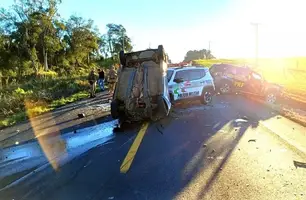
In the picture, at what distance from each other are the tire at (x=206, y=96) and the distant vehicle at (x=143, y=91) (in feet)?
13.0

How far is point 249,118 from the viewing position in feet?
40.1

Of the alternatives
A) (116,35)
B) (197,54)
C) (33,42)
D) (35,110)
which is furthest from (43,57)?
(197,54)

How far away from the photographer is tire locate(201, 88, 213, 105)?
1542 centimetres

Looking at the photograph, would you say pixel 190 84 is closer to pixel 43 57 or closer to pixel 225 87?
pixel 225 87

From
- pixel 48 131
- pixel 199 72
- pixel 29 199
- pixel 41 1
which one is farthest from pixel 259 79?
pixel 41 1

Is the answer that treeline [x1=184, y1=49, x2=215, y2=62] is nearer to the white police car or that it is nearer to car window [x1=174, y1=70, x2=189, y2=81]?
the white police car

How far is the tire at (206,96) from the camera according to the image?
15.4 meters

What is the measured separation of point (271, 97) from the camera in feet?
62.5

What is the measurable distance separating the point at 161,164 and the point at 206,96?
9299mm

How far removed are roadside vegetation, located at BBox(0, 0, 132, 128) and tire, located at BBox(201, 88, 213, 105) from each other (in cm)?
784

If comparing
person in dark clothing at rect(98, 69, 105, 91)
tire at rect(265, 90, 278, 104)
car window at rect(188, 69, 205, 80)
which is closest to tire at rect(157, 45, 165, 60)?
car window at rect(188, 69, 205, 80)

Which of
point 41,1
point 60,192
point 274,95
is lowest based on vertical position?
point 274,95

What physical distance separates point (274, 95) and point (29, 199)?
16.6 metres

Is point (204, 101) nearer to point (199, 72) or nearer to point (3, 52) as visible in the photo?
point (199, 72)
